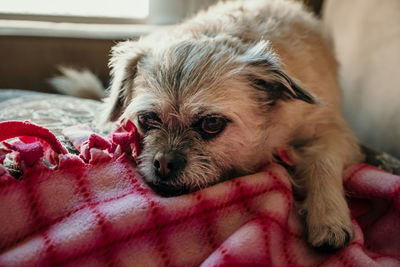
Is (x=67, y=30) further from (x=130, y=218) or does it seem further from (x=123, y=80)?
(x=130, y=218)

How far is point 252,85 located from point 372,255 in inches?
22.8

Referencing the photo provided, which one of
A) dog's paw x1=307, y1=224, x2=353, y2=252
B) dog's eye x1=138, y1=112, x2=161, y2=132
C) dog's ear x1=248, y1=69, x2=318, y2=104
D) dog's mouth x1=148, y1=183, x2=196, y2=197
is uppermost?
dog's ear x1=248, y1=69, x2=318, y2=104

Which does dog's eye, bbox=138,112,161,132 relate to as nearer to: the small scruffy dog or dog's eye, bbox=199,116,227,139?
the small scruffy dog

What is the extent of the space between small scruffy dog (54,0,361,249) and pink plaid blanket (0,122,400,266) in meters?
0.08

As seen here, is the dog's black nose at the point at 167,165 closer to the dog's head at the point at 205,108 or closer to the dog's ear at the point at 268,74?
the dog's head at the point at 205,108

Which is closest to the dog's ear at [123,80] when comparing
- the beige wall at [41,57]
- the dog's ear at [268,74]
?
the dog's ear at [268,74]

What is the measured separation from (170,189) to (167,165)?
0.21ft

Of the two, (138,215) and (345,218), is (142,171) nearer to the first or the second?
(138,215)

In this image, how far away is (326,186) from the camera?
100cm

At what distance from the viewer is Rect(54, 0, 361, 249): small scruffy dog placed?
921 millimetres

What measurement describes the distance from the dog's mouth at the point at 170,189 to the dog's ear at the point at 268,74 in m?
0.39

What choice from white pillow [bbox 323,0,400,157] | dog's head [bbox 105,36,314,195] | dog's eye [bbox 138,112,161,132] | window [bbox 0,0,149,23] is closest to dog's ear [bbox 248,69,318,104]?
dog's head [bbox 105,36,314,195]

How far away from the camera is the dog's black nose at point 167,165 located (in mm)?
892

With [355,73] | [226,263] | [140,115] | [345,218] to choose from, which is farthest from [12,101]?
[355,73]
